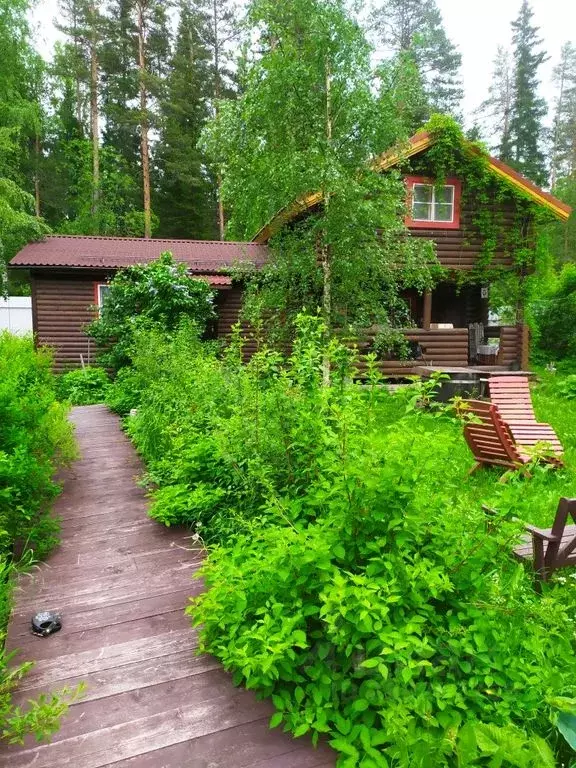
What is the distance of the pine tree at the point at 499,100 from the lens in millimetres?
31812

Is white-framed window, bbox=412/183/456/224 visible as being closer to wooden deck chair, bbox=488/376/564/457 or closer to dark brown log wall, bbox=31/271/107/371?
wooden deck chair, bbox=488/376/564/457

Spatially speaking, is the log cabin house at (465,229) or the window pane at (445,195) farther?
the window pane at (445,195)

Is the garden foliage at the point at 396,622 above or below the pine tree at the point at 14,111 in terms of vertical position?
below

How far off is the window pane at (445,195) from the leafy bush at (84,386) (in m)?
9.37

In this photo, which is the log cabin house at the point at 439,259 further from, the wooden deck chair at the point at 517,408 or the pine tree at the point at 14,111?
the wooden deck chair at the point at 517,408

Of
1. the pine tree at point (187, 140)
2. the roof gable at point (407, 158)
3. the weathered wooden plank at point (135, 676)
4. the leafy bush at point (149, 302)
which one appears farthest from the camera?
the pine tree at point (187, 140)

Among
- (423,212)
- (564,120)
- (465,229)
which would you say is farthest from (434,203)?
(564,120)

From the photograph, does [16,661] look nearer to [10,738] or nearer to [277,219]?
[10,738]

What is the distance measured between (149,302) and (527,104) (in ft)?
96.2

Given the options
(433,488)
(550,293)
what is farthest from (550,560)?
(550,293)

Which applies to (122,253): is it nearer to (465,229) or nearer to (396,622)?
(465,229)

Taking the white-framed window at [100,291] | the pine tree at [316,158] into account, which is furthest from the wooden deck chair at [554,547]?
the white-framed window at [100,291]

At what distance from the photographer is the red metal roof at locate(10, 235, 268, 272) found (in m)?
13.3

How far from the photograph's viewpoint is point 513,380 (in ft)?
26.4
